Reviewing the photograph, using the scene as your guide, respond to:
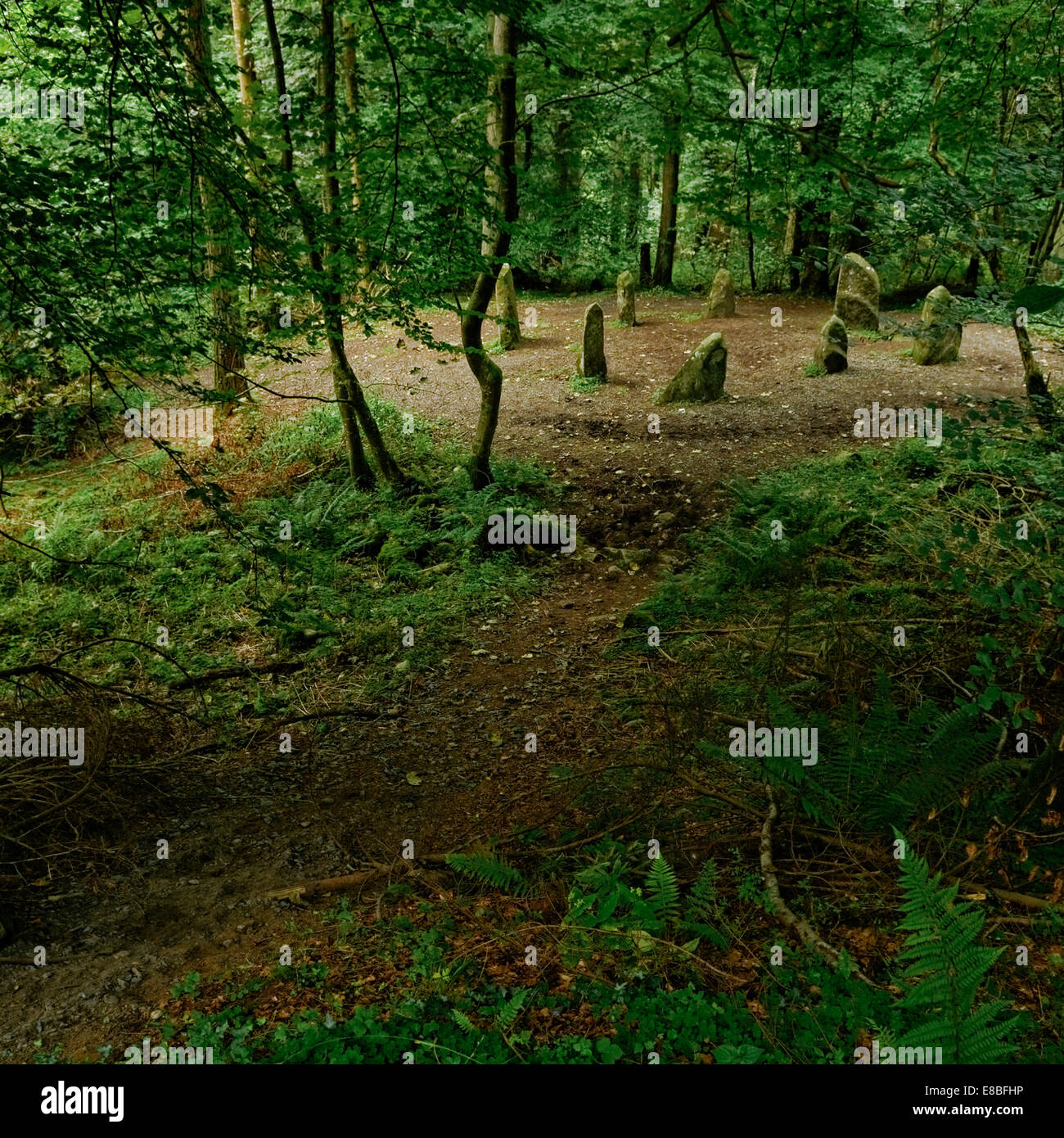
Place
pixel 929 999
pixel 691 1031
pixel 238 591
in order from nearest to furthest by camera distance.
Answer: pixel 929 999, pixel 691 1031, pixel 238 591

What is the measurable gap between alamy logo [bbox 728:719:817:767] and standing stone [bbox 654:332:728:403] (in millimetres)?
9268

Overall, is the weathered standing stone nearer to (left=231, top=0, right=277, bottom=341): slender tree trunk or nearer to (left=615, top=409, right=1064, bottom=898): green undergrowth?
(left=615, top=409, right=1064, bottom=898): green undergrowth

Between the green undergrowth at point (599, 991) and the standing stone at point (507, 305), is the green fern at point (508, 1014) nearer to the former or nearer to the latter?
the green undergrowth at point (599, 991)

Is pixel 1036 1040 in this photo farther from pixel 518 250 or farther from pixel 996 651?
pixel 518 250

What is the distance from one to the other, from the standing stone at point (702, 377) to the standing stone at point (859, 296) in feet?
15.2

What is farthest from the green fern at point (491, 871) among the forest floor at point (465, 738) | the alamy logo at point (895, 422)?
the alamy logo at point (895, 422)

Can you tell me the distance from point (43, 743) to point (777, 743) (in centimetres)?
475

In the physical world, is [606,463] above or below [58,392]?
below

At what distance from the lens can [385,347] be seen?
681 inches

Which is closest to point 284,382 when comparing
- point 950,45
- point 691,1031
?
point 950,45

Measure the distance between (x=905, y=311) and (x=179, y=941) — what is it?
20.4 meters

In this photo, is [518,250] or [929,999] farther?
[518,250]

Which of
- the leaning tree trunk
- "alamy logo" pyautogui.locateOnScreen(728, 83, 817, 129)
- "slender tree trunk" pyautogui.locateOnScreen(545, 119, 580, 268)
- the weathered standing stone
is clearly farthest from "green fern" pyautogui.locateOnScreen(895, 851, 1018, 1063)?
"slender tree trunk" pyautogui.locateOnScreen(545, 119, 580, 268)
